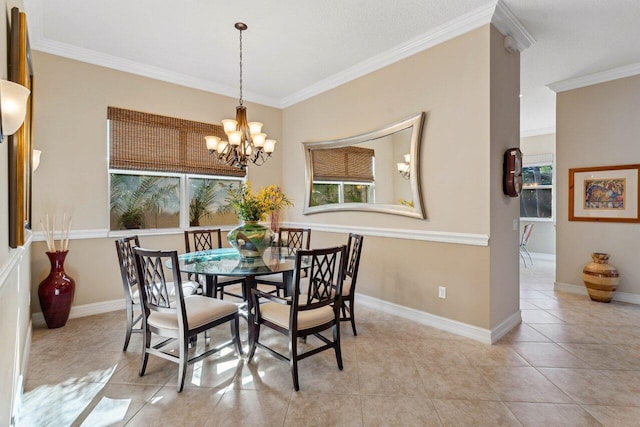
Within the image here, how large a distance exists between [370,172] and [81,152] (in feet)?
11.0

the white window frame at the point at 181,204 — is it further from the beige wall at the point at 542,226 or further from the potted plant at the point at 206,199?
the beige wall at the point at 542,226

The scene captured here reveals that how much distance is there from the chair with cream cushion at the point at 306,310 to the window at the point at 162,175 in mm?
2501

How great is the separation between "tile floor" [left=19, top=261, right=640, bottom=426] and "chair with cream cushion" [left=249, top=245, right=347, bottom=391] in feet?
0.72

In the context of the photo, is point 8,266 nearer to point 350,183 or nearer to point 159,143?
point 159,143

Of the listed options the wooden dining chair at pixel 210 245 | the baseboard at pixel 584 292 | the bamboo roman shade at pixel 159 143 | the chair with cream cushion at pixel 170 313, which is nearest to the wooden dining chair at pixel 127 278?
the chair with cream cushion at pixel 170 313

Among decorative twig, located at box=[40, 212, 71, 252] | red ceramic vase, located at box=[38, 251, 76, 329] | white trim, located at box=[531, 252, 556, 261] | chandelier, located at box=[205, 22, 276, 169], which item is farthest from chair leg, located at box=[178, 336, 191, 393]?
white trim, located at box=[531, 252, 556, 261]

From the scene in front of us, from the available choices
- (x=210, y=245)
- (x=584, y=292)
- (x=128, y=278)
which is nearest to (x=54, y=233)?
(x=128, y=278)

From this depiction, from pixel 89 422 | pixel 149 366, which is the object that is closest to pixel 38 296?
pixel 149 366

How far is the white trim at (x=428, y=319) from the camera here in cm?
294

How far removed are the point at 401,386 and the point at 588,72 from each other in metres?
4.61

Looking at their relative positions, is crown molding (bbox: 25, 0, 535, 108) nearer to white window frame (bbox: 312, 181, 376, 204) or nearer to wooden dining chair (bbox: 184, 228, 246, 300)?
white window frame (bbox: 312, 181, 376, 204)

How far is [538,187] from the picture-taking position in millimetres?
7246

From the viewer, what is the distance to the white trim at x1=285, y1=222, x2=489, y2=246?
2.95 metres

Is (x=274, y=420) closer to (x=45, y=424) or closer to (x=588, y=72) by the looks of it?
(x=45, y=424)
